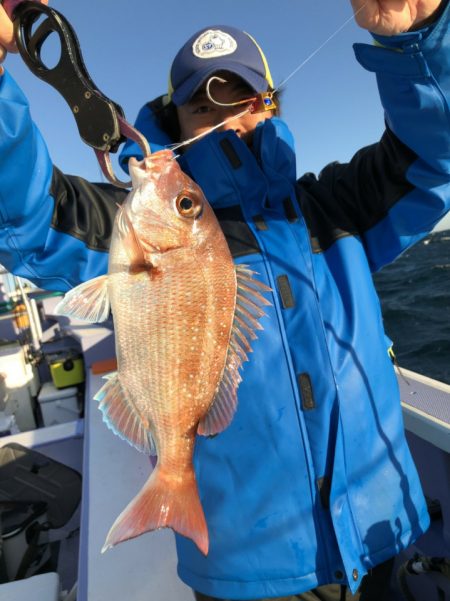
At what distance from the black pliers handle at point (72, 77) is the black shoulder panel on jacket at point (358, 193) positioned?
891 mm

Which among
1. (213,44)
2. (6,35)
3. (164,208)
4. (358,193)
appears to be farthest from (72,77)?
(358,193)

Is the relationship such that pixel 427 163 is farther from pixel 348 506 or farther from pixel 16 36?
pixel 16 36

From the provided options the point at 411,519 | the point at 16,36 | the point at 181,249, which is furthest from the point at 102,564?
the point at 16,36

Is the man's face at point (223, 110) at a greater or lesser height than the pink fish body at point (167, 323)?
greater

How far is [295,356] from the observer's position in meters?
1.56

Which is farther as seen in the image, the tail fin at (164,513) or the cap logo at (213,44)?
the cap logo at (213,44)

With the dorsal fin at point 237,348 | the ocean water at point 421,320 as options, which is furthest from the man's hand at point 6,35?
the ocean water at point 421,320

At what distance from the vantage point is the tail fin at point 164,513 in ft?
3.88

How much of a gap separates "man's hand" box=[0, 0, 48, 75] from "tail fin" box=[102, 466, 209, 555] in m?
1.26

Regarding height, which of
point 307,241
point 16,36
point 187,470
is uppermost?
point 16,36

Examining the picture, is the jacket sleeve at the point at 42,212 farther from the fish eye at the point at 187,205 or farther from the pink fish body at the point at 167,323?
the fish eye at the point at 187,205

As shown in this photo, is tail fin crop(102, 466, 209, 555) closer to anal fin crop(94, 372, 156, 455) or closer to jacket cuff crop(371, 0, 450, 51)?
anal fin crop(94, 372, 156, 455)

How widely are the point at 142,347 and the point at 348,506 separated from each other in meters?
0.90

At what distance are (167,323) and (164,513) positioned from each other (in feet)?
1.78
